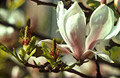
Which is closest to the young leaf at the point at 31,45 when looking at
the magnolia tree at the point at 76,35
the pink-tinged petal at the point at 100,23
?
the magnolia tree at the point at 76,35

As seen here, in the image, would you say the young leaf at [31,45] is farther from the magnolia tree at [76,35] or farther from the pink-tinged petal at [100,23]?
the pink-tinged petal at [100,23]

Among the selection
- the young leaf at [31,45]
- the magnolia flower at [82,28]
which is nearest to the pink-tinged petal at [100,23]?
the magnolia flower at [82,28]

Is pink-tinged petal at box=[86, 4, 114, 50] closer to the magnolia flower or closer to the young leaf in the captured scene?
the magnolia flower

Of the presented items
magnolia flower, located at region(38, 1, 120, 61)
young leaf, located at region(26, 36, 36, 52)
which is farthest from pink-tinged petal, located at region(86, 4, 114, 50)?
young leaf, located at region(26, 36, 36, 52)

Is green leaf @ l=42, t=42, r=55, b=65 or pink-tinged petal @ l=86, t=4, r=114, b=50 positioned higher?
pink-tinged petal @ l=86, t=4, r=114, b=50

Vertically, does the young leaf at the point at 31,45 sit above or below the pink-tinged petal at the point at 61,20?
below
